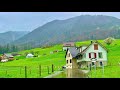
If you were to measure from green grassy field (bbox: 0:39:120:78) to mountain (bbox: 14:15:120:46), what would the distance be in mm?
137

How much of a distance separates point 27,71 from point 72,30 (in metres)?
1.11

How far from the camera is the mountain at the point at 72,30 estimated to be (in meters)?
23.9

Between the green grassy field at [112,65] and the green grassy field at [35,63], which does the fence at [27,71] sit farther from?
the green grassy field at [112,65]

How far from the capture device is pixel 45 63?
78.4 ft

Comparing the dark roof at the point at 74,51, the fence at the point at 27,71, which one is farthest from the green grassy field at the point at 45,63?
the dark roof at the point at 74,51

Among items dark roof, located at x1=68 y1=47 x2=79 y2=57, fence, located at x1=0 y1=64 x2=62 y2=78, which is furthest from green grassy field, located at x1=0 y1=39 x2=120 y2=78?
dark roof, located at x1=68 y1=47 x2=79 y2=57

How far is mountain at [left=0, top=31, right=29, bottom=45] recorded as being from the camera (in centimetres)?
2394

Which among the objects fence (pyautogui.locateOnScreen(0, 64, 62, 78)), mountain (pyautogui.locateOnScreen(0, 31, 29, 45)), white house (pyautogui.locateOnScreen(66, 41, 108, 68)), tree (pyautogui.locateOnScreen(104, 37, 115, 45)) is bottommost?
fence (pyautogui.locateOnScreen(0, 64, 62, 78))

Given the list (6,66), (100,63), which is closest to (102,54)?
(100,63)

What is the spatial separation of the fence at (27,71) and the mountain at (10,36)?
1.57 ft

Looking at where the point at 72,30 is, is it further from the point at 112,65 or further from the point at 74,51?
the point at 112,65

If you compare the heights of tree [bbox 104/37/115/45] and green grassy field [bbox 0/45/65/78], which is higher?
tree [bbox 104/37/115/45]

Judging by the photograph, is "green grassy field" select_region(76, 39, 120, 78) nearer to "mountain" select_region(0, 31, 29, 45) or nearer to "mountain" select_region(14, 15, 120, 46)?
"mountain" select_region(14, 15, 120, 46)
